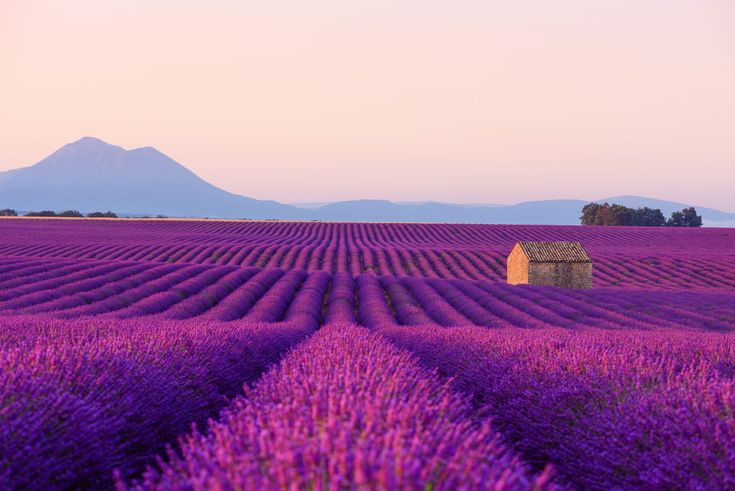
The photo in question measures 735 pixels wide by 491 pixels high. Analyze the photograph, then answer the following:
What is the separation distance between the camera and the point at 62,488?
3734 millimetres

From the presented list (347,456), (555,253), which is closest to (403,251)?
(555,253)

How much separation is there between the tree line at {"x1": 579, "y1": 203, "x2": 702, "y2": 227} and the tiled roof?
1987 inches

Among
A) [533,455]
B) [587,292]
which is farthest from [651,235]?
[533,455]

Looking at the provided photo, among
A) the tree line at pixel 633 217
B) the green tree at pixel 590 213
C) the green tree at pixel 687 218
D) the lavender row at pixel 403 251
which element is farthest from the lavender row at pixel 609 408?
the green tree at pixel 687 218

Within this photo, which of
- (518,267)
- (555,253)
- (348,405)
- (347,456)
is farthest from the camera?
(518,267)

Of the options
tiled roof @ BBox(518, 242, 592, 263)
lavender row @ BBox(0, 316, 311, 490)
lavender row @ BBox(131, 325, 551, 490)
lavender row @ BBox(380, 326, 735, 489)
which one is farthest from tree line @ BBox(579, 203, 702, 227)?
lavender row @ BBox(131, 325, 551, 490)

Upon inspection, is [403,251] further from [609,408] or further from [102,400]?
[102,400]

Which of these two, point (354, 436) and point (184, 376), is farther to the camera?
point (184, 376)

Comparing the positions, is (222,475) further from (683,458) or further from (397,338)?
(397,338)

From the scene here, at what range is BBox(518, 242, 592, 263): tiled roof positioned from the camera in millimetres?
28984

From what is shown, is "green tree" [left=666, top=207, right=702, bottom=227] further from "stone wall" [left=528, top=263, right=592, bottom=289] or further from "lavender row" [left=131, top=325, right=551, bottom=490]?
"lavender row" [left=131, top=325, right=551, bottom=490]

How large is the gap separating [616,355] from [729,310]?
15.3 m

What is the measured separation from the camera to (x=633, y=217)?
257 ft

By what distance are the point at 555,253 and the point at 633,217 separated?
55272 mm
